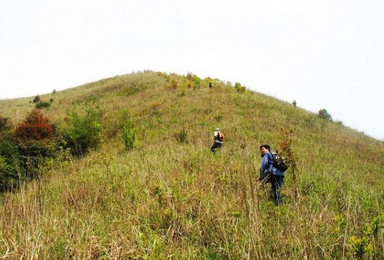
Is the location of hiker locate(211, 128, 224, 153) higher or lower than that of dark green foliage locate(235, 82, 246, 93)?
lower

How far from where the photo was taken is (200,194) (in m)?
5.02

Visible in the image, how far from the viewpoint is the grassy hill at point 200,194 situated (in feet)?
10.2

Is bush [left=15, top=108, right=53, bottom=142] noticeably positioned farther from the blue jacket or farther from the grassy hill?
the blue jacket

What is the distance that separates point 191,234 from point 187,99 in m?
19.7

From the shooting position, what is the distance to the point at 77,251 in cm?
321

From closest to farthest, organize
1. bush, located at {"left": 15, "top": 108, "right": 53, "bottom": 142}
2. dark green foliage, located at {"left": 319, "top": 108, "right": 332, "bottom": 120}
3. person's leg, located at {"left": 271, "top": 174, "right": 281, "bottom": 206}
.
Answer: person's leg, located at {"left": 271, "top": 174, "right": 281, "bottom": 206}
bush, located at {"left": 15, "top": 108, "right": 53, "bottom": 142}
dark green foliage, located at {"left": 319, "top": 108, "right": 332, "bottom": 120}

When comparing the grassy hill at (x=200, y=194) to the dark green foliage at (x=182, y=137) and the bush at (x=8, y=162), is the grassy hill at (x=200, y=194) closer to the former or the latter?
the dark green foliage at (x=182, y=137)

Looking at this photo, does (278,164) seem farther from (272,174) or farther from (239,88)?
(239,88)

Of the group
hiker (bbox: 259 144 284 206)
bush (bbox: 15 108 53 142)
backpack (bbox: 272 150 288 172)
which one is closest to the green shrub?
bush (bbox: 15 108 53 142)

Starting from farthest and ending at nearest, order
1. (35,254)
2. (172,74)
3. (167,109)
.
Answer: (172,74), (167,109), (35,254)

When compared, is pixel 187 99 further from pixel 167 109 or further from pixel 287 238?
pixel 287 238

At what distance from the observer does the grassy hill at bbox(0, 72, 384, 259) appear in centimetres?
312

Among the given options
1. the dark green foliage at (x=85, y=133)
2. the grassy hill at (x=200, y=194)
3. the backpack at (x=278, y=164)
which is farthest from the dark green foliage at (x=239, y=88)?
the backpack at (x=278, y=164)

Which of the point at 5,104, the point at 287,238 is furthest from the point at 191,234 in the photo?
the point at 5,104
